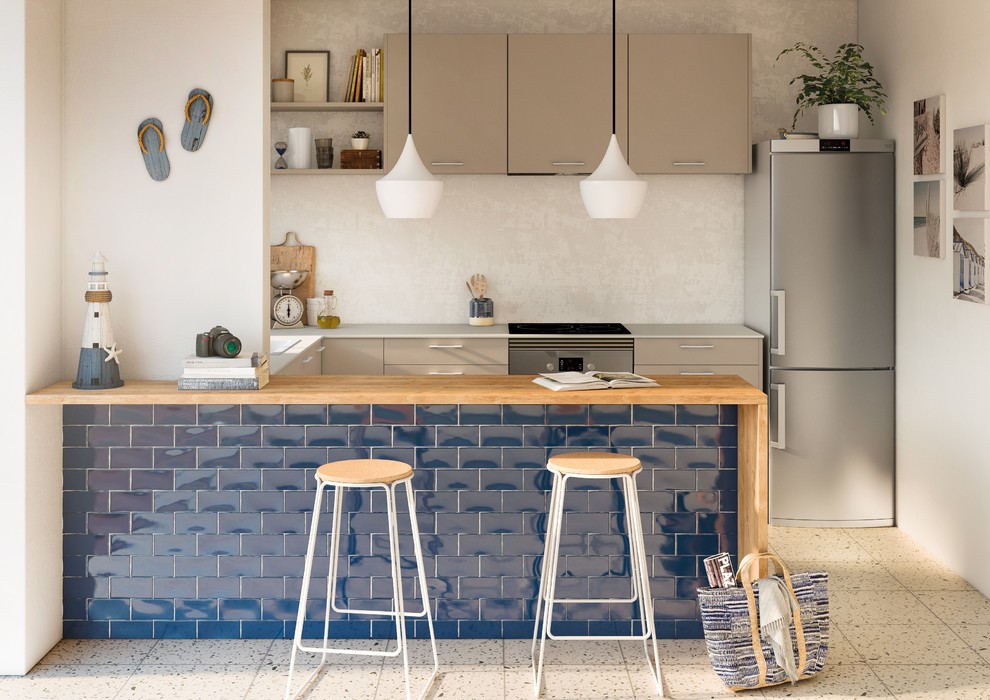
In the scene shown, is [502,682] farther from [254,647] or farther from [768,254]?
[768,254]

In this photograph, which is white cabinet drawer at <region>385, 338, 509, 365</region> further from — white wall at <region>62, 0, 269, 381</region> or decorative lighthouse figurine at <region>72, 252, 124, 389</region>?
decorative lighthouse figurine at <region>72, 252, 124, 389</region>

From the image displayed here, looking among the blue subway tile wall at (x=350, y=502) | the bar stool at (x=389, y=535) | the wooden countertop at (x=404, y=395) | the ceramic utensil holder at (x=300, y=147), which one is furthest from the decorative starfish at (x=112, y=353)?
the ceramic utensil holder at (x=300, y=147)

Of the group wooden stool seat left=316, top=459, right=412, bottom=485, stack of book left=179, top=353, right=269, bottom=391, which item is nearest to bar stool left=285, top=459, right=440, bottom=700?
wooden stool seat left=316, top=459, right=412, bottom=485

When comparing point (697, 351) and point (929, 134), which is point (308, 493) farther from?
point (929, 134)

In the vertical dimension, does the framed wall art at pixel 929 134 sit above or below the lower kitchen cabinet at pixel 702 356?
above

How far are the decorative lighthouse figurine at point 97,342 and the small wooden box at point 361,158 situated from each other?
2393mm

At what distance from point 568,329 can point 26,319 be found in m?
3.07

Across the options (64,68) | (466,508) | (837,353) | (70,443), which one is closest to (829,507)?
(837,353)

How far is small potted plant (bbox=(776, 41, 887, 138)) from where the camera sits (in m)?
5.35

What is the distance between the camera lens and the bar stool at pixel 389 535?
129 inches

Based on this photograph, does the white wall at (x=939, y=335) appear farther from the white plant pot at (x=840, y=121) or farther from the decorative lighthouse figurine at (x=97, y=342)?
the decorative lighthouse figurine at (x=97, y=342)

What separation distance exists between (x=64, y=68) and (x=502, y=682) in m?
2.66

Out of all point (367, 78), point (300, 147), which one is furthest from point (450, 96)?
point (300, 147)

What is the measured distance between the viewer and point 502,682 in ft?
11.4
